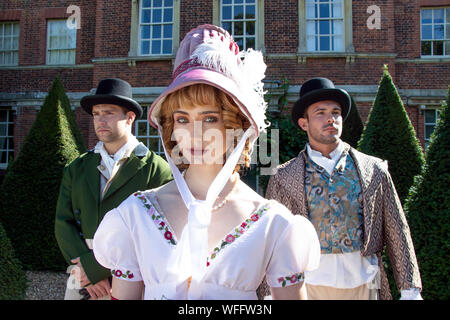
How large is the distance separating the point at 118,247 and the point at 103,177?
1298 mm

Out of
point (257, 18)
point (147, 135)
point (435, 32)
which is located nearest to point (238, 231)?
point (147, 135)

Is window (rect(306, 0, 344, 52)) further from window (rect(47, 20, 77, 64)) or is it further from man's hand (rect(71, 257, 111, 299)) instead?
man's hand (rect(71, 257, 111, 299))

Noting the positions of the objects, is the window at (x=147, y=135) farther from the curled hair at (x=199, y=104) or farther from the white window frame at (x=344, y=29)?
the curled hair at (x=199, y=104)

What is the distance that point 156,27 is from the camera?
10.8 metres

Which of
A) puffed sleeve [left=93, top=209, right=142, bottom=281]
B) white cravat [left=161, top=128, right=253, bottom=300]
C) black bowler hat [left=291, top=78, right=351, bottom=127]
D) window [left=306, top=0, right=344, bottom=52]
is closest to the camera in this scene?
white cravat [left=161, top=128, right=253, bottom=300]

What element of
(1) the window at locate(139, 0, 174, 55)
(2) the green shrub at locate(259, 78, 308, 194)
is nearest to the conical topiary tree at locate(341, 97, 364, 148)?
(2) the green shrub at locate(259, 78, 308, 194)

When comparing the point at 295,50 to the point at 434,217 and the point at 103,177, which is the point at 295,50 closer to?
the point at 434,217

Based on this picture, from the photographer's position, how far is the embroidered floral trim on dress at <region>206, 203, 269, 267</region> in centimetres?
133

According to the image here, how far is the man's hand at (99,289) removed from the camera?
7.39ft

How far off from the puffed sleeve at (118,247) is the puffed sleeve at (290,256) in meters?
0.50

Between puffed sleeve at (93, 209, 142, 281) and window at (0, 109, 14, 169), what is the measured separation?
12.5m

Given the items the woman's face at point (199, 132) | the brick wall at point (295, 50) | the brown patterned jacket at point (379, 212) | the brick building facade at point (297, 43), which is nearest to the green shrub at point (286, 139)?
the brick building facade at point (297, 43)
